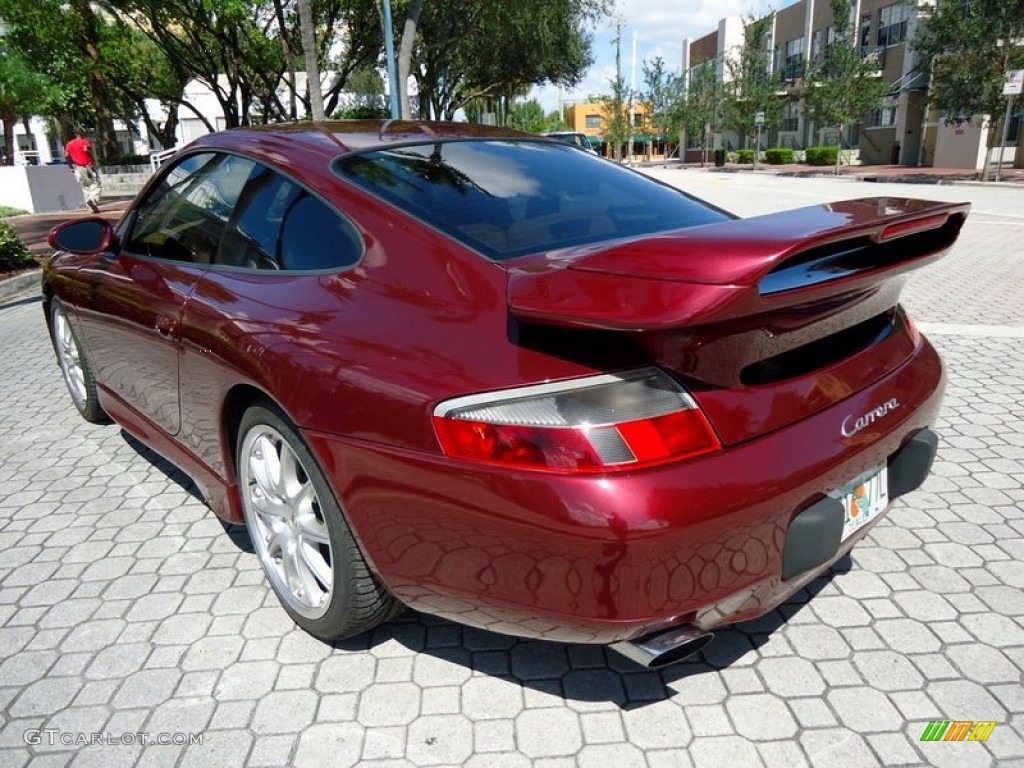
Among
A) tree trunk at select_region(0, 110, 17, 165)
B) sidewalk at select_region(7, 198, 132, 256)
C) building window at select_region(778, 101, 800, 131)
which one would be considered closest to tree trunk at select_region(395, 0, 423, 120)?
sidewalk at select_region(7, 198, 132, 256)

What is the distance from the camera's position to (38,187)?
21.8 metres

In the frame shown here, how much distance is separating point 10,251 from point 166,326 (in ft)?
31.2

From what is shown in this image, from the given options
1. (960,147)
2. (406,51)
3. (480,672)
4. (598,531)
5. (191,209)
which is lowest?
(480,672)

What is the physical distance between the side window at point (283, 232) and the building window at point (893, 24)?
47136 mm

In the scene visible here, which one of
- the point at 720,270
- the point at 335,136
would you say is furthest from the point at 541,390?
the point at 335,136

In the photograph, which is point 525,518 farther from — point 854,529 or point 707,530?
point 854,529

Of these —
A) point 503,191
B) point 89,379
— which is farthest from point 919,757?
point 89,379

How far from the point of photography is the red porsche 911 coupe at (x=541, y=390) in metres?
1.67

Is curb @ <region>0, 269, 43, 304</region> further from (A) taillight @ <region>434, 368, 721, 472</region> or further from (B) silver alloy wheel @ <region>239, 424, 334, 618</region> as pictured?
(A) taillight @ <region>434, 368, 721, 472</region>

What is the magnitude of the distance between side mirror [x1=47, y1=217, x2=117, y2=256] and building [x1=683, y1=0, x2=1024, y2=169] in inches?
1124

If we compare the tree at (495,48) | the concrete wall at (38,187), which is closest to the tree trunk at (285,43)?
the tree at (495,48)

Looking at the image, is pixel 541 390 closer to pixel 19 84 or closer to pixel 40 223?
pixel 40 223

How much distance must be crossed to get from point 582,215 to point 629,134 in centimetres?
6481

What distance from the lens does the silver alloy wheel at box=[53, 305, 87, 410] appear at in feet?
14.1
